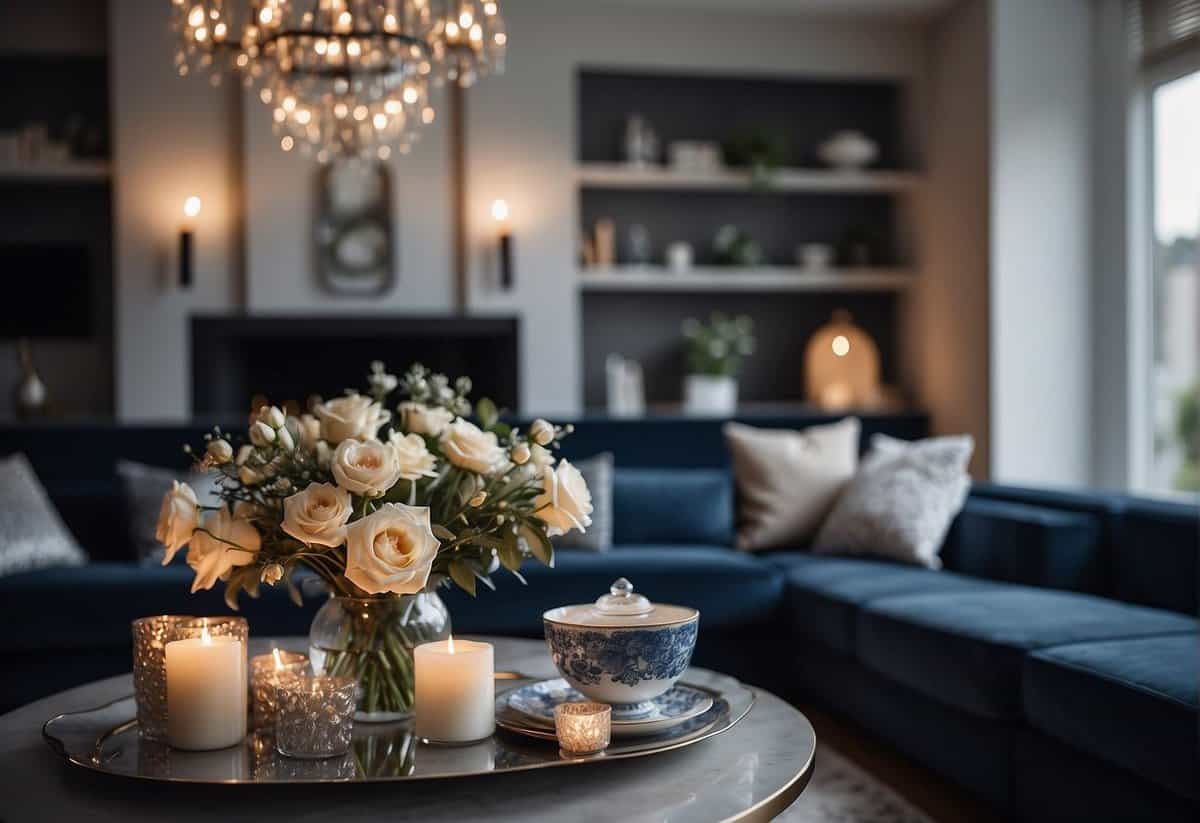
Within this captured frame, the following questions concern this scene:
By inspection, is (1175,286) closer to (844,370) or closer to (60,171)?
(844,370)

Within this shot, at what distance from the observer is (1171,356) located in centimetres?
490

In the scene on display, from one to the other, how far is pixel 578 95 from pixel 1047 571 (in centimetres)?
346

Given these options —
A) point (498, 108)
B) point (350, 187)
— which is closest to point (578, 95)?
point (498, 108)

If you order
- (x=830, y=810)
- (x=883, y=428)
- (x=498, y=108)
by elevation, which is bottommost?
(x=830, y=810)

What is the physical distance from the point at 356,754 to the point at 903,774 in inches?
74.9

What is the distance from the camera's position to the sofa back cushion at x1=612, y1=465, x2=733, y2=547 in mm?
4238

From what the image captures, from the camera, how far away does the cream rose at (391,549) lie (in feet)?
5.47

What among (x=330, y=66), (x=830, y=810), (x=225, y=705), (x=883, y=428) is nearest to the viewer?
(x=225, y=705)

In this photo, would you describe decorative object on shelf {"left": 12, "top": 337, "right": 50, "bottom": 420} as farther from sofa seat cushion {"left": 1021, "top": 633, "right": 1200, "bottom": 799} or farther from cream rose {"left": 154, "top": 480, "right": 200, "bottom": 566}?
sofa seat cushion {"left": 1021, "top": 633, "right": 1200, "bottom": 799}

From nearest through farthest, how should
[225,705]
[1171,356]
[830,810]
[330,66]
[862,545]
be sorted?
[225,705]
[830,810]
[330,66]
[862,545]
[1171,356]

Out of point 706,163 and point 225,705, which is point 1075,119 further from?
point 225,705

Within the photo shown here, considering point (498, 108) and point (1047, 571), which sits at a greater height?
point (498, 108)

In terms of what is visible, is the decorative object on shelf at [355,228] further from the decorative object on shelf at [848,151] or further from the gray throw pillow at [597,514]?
the decorative object on shelf at [848,151]

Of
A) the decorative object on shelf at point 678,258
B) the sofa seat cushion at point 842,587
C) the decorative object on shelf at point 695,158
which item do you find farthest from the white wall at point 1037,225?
the sofa seat cushion at point 842,587
